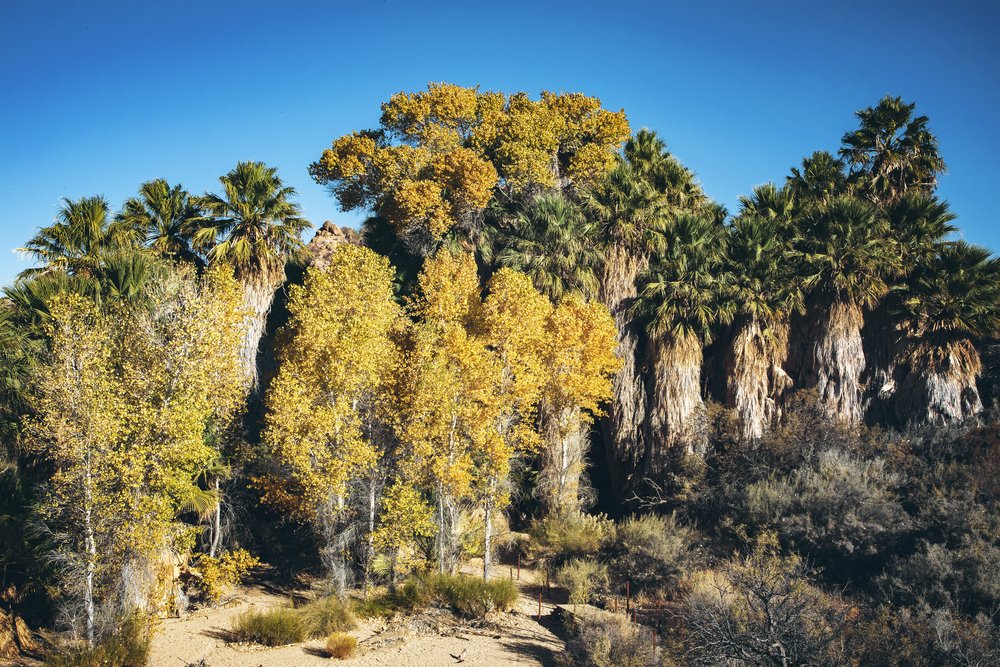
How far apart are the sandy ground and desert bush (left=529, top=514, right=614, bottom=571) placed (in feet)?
10.1

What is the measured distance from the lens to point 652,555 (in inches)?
784

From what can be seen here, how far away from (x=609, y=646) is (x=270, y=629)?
25.5 ft

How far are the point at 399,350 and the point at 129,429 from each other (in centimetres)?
769

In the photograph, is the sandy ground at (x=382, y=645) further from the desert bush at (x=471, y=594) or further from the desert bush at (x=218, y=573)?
the desert bush at (x=218, y=573)

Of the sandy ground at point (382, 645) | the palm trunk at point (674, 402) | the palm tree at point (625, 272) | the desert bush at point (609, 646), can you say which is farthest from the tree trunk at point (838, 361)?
the sandy ground at point (382, 645)

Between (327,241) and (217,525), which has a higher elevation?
(327,241)

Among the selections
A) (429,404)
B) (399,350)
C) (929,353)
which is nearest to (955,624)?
(929,353)

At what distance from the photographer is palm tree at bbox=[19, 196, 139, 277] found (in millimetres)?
20625

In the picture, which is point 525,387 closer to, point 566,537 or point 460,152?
point 566,537

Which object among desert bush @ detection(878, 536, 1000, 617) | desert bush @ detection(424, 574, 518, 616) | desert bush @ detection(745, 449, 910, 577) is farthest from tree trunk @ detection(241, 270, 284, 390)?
desert bush @ detection(878, 536, 1000, 617)

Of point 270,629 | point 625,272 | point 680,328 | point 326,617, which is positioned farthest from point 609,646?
point 625,272

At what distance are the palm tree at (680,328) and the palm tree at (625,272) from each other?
25.2 inches

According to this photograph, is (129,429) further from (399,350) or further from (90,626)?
(399,350)

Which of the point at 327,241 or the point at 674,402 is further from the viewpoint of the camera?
the point at 327,241
